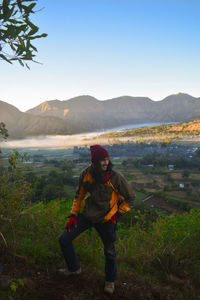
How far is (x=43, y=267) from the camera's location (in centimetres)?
307

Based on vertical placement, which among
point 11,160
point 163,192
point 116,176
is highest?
point 11,160

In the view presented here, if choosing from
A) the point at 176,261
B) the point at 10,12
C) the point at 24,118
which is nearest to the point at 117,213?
the point at 176,261

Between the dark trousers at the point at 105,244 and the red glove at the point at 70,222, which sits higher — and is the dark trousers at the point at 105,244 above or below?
below

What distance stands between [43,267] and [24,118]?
166 meters

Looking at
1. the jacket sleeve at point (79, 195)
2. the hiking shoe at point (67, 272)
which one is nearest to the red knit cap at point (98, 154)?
the jacket sleeve at point (79, 195)

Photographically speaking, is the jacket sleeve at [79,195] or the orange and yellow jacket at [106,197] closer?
the orange and yellow jacket at [106,197]

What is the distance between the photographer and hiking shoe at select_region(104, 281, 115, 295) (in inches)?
104

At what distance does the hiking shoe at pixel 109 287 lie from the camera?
2.64m

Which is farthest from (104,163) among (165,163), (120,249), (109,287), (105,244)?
(165,163)

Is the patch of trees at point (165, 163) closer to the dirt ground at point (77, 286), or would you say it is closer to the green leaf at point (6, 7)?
the dirt ground at point (77, 286)

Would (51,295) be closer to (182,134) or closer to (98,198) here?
(98,198)

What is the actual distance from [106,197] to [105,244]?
27.0 inches

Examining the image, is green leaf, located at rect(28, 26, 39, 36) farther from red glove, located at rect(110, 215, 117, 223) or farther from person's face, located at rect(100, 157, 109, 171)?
red glove, located at rect(110, 215, 117, 223)

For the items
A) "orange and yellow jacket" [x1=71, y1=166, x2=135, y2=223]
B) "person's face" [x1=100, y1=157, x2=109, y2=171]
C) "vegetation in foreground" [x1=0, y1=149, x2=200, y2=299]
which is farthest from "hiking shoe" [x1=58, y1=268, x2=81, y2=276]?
"person's face" [x1=100, y1=157, x2=109, y2=171]
